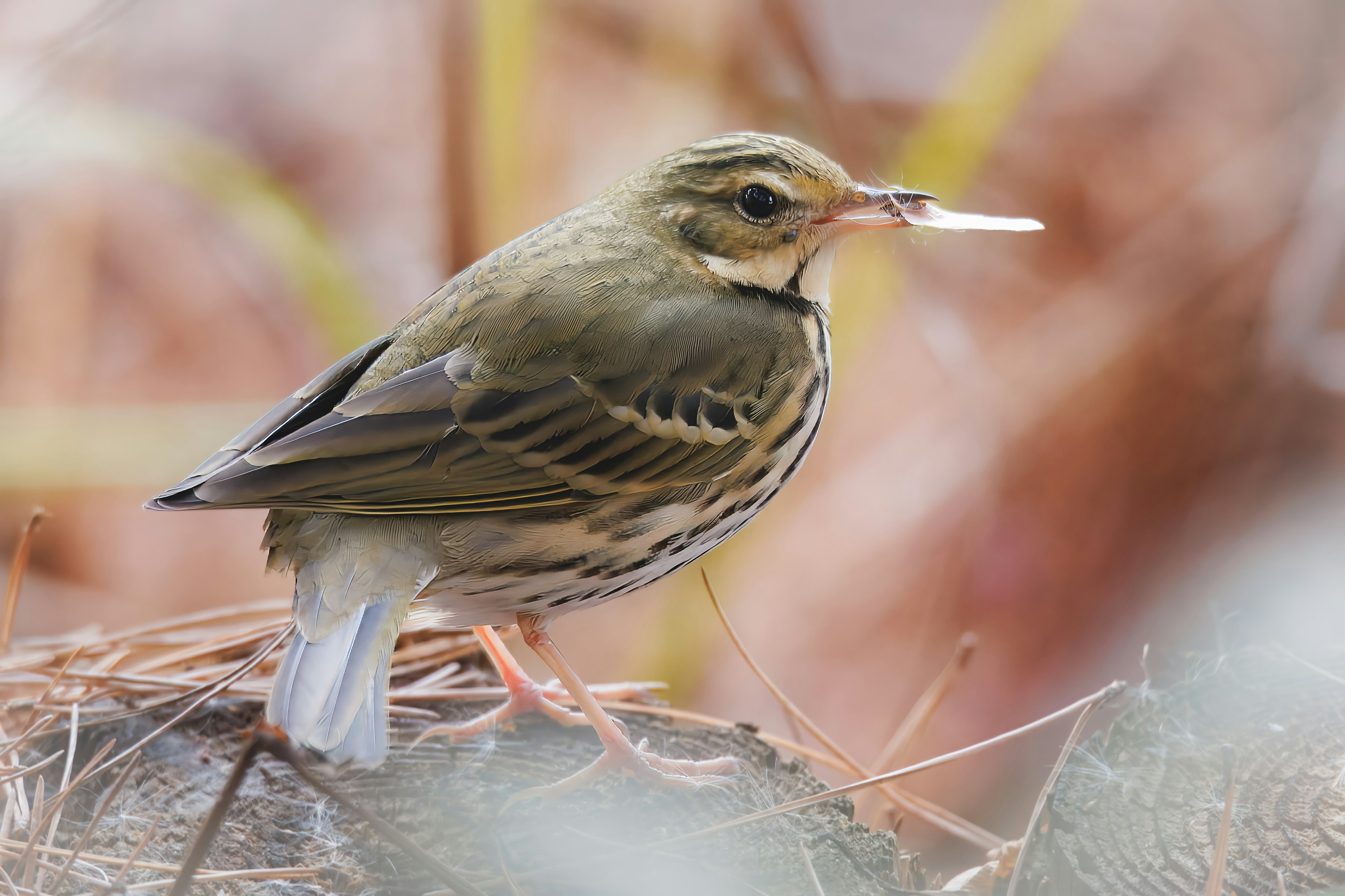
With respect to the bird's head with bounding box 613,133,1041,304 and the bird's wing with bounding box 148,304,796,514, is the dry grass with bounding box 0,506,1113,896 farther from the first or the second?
the bird's head with bounding box 613,133,1041,304

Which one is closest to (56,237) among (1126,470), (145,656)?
(145,656)

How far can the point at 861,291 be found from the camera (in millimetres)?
3746

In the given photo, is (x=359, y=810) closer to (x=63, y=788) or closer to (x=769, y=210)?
(x=63, y=788)

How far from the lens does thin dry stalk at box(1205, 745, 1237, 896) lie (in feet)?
5.37

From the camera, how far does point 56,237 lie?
178 inches

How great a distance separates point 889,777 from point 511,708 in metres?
0.93

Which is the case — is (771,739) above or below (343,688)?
below

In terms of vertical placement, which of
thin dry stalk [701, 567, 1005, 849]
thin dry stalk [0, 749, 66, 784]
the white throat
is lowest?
thin dry stalk [701, 567, 1005, 849]

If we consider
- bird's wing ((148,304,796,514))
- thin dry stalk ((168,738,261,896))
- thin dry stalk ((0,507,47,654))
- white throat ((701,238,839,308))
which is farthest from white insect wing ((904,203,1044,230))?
thin dry stalk ((0,507,47,654))

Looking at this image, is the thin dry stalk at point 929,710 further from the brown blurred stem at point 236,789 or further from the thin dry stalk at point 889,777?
the brown blurred stem at point 236,789

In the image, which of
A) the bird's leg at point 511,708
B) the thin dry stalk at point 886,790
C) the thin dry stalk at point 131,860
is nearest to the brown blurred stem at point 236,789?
the thin dry stalk at point 131,860

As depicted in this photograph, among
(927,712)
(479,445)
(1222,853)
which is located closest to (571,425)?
(479,445)

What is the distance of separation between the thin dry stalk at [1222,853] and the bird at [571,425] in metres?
0.94

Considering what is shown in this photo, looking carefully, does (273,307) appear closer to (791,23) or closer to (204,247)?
(204,247)
